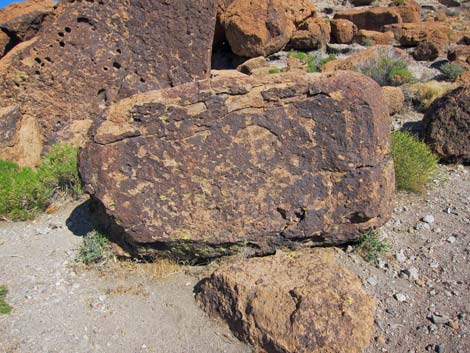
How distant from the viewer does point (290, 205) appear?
3.14 m

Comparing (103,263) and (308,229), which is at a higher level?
(308,229)

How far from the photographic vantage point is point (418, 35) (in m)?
12.5

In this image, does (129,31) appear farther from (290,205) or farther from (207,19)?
(290,205)

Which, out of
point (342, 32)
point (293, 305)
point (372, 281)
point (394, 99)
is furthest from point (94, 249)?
point (342, 32)

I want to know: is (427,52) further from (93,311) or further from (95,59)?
(93,311)

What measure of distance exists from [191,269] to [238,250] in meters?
0.40

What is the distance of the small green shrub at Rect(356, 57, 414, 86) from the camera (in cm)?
823

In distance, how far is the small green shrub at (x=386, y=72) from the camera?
8.23m

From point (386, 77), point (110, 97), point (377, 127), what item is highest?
point (377, 127)

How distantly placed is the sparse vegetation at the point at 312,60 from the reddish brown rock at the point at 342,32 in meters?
2.08

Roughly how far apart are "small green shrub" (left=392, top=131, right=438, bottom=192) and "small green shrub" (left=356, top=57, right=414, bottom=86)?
3.92 meters

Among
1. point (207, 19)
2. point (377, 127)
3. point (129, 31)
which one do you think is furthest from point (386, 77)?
point (377, 127)

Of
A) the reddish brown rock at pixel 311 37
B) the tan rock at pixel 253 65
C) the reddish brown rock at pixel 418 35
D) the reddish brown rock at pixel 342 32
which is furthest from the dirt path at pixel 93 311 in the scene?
the reddish brown rock at pixel 342 32

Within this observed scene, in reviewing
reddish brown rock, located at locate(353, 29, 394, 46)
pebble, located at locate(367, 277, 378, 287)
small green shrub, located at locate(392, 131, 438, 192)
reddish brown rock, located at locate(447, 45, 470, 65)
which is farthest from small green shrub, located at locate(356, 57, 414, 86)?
pebble, located at locate(367, 277, 378, 287)
